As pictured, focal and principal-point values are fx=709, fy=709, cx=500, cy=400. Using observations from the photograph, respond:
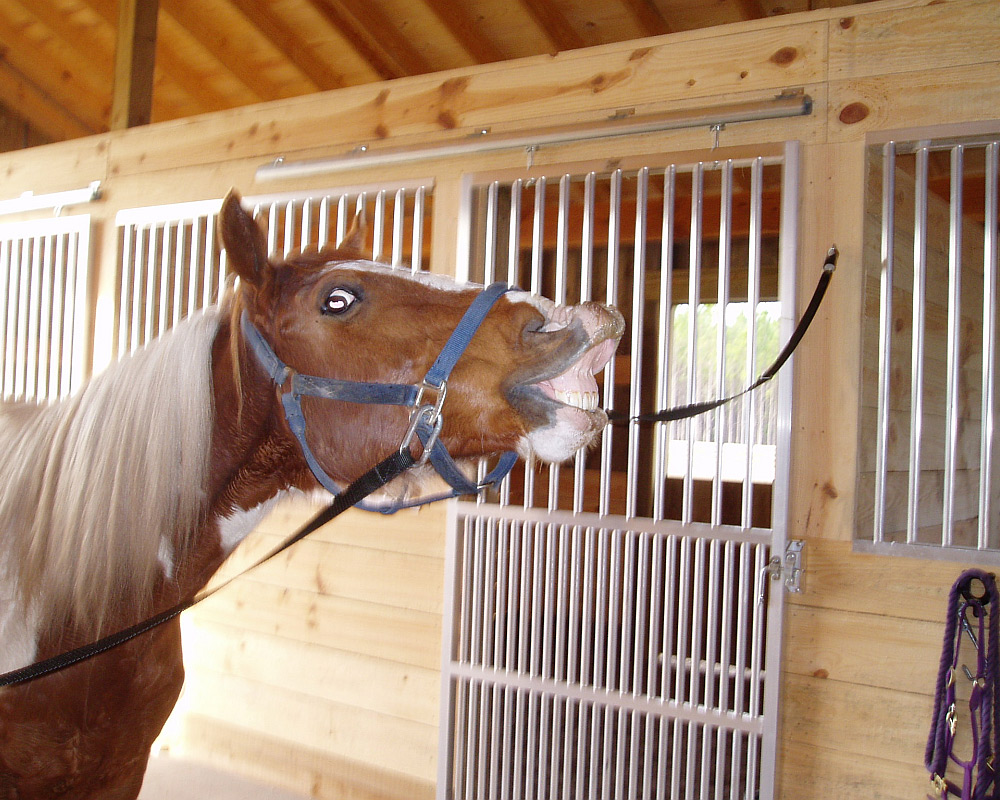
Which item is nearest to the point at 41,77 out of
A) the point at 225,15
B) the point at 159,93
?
the point at 159,93

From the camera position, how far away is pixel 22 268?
10.3 ft

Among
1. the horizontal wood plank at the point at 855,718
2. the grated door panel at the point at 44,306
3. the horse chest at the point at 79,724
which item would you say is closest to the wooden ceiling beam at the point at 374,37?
the grated door panel at the point at 44,306

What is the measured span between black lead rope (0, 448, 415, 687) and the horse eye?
0.86 feet

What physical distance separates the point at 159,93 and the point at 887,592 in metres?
5.50

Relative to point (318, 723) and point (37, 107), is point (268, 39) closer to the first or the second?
point (37, 107)

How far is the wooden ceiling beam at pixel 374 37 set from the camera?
3.96 m

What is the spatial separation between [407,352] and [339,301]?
144 millimetres

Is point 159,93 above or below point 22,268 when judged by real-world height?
above

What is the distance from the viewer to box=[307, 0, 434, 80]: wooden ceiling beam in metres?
3.96

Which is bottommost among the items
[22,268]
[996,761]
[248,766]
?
[248,766]

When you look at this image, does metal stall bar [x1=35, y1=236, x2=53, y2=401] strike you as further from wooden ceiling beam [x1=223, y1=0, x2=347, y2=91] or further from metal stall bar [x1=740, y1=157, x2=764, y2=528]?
metal stall bar [x1=740, y1=157, x2=764, y2=528]

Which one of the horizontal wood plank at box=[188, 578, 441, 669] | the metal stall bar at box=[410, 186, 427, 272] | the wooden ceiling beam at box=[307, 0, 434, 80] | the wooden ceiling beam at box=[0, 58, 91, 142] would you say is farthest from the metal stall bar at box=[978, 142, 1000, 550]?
the wooden ceiling beam at box=[0, 58, 91, 142]

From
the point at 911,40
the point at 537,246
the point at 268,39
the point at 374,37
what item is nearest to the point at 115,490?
the point at 537,246

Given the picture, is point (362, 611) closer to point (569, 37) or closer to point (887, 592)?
point (887, 592)
